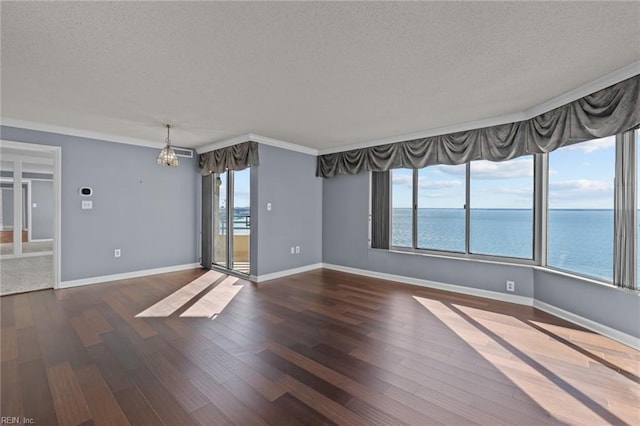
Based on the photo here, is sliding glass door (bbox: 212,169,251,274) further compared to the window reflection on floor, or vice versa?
sliding glass door (bbox: 212,169,251,274)

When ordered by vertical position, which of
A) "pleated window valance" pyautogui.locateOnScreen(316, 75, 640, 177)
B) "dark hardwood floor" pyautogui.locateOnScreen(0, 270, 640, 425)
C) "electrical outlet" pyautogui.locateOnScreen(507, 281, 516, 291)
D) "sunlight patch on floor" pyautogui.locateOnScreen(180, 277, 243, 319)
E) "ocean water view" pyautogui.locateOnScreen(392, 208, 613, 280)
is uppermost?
"pleated window valance" pyautogui.locateOnScreen(316, 75, 640, 177)

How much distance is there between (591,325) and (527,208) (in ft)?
5.03

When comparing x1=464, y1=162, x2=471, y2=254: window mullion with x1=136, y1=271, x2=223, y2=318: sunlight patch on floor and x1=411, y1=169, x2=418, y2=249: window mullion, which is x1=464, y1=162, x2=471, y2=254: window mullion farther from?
x1=136, y1=271, x2=223, y2=318: sunlight patch on floor

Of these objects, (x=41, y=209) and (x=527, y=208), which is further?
(x=41, y=209)

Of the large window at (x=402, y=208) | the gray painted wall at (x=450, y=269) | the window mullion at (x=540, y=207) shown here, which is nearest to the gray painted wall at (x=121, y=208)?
the gray painted wall at (x=450, y=269)

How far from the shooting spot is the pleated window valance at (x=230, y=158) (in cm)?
477

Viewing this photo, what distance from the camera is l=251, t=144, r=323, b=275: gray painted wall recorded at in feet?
16.1

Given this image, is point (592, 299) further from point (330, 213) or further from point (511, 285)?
point (330, 213)

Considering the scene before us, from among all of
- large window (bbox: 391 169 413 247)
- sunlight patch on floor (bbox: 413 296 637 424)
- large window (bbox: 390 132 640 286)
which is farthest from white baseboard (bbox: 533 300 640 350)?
large window (bbox: 391 169 413 247)

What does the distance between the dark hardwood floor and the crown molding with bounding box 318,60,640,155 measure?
2413 millimetres

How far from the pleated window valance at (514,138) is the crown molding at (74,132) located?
3296 millimetres

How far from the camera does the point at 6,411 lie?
1.74 metres

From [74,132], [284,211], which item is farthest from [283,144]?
[74,132]

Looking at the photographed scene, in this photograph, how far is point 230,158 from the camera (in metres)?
5.11
